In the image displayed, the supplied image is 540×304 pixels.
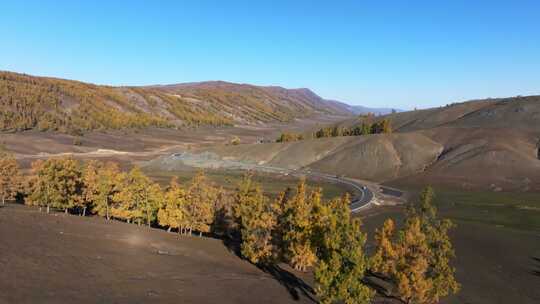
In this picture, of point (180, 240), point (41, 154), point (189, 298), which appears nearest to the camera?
point (189, 298)

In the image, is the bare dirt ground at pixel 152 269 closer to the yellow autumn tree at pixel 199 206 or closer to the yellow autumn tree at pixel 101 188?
the yellow autumn tree at pixel 199 206

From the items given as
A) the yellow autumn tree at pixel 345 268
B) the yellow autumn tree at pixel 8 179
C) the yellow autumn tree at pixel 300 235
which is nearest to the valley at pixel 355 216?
the yellow autumn tree at pixel 300 235

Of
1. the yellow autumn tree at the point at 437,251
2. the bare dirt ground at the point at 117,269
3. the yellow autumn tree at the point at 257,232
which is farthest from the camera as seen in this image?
the yellow autumn tree at the point at 257,232

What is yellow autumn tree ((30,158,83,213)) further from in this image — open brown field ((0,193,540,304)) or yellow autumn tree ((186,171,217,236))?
yellow autumn tree ((186,171,217,236))

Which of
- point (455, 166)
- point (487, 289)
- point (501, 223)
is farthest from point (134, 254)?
point (455, 166)

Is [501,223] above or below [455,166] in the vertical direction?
below

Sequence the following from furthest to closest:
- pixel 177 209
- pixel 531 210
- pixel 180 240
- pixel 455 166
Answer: pixel 455 166
pixel 531 210
pixel 177 209
pixel 180 240

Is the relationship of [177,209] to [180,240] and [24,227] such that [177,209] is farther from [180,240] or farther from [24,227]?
[24,227]
